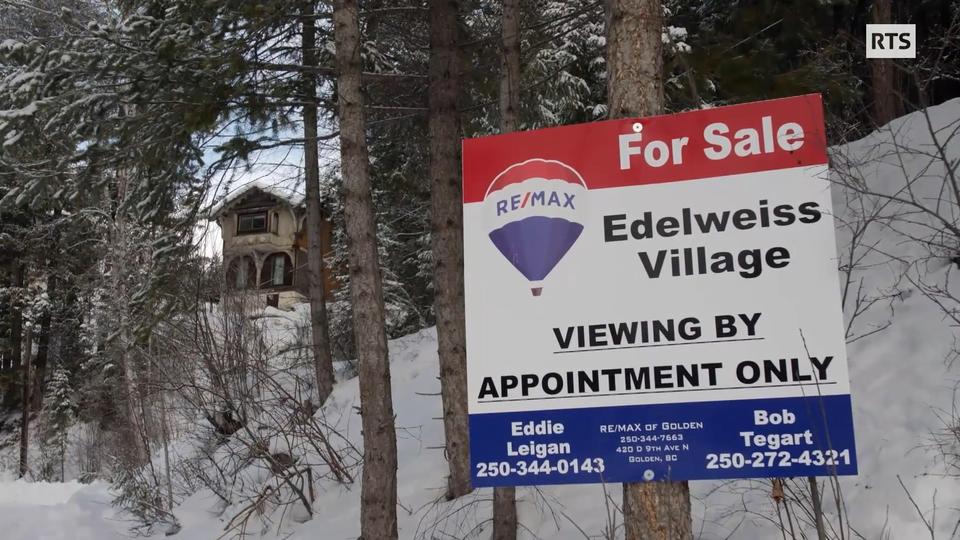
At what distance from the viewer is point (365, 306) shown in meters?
6.71

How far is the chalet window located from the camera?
40.0 metres

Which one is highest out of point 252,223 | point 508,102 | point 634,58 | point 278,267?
point 252,223

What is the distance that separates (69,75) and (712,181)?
6984mm

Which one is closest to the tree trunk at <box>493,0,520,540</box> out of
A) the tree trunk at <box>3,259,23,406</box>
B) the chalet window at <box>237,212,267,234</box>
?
the tree trunk at <box>3,259,23,406</box>

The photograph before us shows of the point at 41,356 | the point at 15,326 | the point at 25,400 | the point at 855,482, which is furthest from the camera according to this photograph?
the point at 15,326

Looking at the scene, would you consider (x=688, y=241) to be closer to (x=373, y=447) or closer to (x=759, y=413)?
(x=759, y=413)

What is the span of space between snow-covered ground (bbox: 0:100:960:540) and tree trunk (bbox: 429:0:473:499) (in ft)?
2.04

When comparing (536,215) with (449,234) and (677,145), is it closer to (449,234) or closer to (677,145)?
(677,145)

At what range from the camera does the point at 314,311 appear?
47.4 feet

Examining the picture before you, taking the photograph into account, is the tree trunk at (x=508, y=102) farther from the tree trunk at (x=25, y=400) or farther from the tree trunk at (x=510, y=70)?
the tree trunk at (x=25, y=400)

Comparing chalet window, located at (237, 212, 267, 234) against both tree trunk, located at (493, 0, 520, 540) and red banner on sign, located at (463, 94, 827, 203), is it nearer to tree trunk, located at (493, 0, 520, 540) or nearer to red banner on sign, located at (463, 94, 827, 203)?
tree trunk, located at (493, 0, 520, 540)
